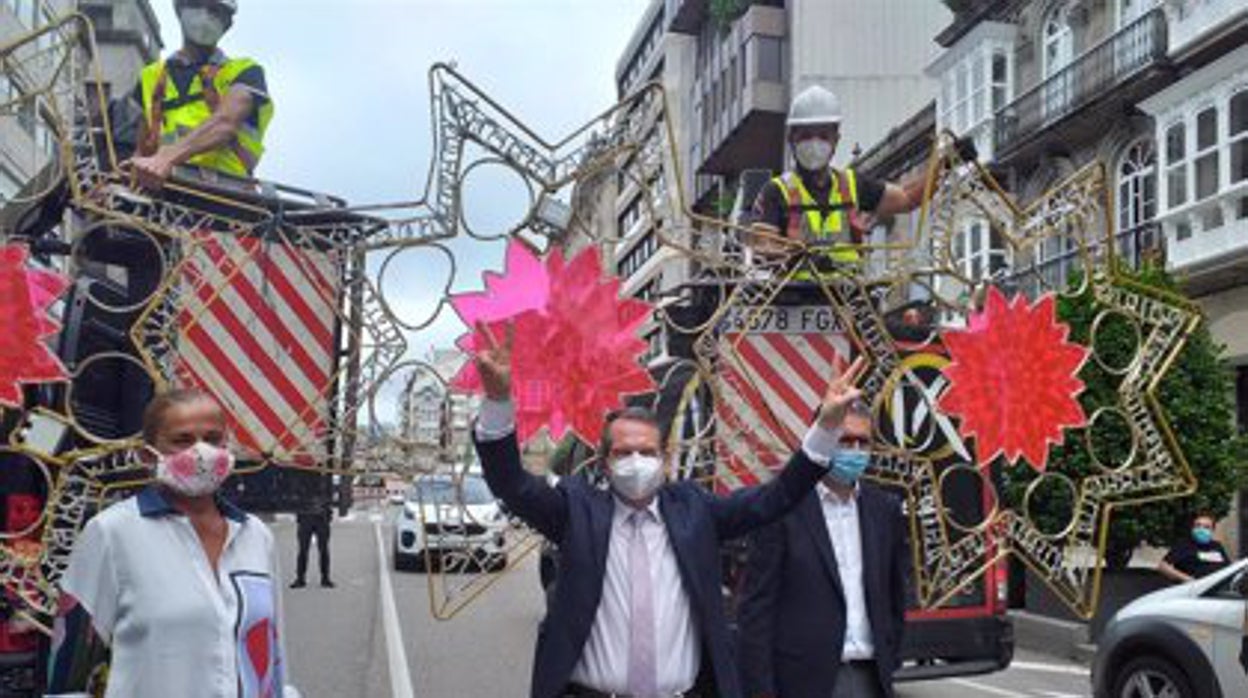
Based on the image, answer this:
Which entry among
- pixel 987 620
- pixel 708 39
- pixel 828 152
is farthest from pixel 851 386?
pixel 708 39

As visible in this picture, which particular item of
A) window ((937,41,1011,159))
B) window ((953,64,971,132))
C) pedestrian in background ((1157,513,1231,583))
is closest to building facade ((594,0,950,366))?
window ((953,64,971,132))

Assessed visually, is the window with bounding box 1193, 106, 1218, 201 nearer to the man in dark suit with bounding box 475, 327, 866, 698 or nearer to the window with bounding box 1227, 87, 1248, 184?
the window with bounding box 1227, 87, 1248, 184

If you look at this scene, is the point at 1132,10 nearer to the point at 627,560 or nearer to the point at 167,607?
the point at 627,560

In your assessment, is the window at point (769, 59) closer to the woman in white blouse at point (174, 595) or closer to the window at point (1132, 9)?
the window at point (1132, 9)

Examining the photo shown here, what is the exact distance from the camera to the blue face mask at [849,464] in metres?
4.79

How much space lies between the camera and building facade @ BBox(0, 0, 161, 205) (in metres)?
5.08

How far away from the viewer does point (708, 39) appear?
48438 mm

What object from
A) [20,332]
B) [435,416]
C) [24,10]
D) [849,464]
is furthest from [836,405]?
[24,10]

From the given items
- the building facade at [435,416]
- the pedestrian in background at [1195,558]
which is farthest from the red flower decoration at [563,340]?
the pedestrian in background at [1195,558]

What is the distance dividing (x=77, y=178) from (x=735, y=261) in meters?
2.19

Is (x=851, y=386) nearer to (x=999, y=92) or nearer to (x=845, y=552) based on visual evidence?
(x=845, y=552)

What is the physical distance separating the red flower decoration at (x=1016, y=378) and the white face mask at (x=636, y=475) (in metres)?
1.30

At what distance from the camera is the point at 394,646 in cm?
1277

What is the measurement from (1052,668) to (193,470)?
10.6 metres
